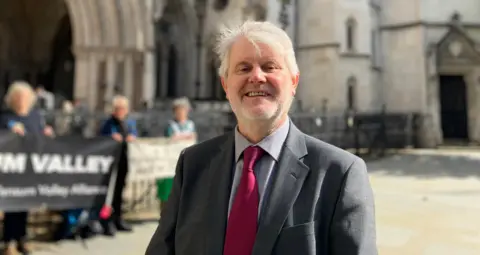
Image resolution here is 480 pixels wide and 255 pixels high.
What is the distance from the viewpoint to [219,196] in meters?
1.23

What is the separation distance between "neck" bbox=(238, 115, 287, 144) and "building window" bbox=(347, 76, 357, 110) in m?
16.9

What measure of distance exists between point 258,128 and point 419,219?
4.51 metres

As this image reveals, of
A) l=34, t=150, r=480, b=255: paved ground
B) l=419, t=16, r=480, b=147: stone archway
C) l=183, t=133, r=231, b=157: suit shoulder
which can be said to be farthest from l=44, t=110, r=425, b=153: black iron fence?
l=183, t=133, r=231, b=157: suit shoulder

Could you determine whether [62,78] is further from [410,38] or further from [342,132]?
[410,38]

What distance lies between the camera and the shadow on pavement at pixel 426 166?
9.54 m

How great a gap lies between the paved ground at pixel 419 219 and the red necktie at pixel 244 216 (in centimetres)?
296

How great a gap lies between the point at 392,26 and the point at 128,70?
11.7m

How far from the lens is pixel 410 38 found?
17938 mm

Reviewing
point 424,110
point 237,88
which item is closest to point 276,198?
point 237,88

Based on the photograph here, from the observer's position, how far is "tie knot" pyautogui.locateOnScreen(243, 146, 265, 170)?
1.23 meters

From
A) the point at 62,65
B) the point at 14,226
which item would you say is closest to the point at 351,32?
the point at 62,65

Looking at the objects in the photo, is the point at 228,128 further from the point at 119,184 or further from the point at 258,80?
the point at 258,80

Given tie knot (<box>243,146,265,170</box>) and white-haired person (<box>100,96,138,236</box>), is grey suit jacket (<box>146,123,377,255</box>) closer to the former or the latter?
tie knot (<box>243,146,265,170</box>)

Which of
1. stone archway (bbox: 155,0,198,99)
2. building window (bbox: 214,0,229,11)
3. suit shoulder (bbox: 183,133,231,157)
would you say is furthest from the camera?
building window (bbox: 214,0,229,11)
